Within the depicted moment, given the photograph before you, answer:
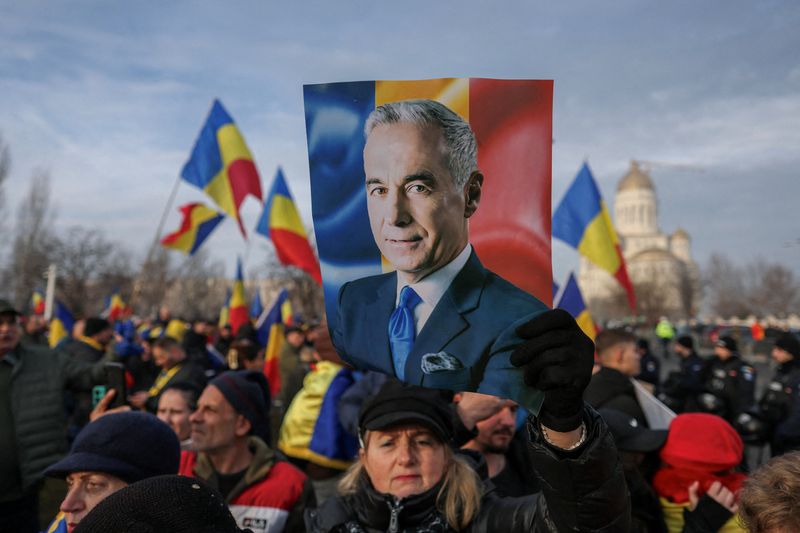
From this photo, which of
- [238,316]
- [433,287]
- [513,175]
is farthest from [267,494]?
[238,316]

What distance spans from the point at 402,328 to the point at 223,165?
717cm

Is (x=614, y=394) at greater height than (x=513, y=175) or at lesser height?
lesser

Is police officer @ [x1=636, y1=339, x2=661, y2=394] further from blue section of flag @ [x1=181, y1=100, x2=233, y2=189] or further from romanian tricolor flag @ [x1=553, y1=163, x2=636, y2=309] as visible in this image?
blue section of flag @ [x1=181, y1=100, x2=233, y2=189]

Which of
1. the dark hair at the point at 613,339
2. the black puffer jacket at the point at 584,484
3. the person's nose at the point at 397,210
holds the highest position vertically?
the person's nose at the point at 397,210

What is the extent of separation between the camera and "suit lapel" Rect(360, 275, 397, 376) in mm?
1724

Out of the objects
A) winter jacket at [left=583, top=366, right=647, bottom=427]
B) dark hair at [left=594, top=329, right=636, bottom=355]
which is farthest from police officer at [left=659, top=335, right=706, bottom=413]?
winter jacket at [left=583, top=366, right=647, bottom=427]

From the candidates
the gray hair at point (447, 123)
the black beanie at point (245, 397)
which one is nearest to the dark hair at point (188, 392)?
the black beanie at point (245, 397)

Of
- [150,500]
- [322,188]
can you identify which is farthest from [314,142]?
[150,500]

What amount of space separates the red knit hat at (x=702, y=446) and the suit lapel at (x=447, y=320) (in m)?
1.90

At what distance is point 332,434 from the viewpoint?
15.5ft

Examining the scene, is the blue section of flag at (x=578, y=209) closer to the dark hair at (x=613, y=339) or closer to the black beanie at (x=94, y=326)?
the dark hair at (x=613, y=339)

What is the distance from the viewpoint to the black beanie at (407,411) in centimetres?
244

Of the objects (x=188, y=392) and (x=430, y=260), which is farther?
(x=188, y=392)

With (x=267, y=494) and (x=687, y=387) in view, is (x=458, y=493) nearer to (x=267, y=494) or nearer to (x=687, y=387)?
(x=267, y=494)
